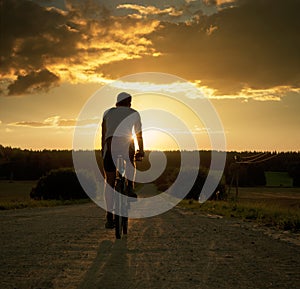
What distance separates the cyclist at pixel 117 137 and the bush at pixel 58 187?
1582 inches

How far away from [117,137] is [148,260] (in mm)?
2902

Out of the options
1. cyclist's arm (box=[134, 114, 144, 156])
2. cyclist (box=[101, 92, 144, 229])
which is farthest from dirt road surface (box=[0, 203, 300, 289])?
cyclist's arm (box=[134, 114, 144, 156])

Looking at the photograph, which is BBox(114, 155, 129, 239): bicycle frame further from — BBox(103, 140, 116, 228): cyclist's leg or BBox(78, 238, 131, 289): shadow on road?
BBox(78, 238, 131, 289): shadow on road

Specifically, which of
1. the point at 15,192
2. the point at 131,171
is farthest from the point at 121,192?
the point at 15,192

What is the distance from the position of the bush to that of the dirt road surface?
39691mm

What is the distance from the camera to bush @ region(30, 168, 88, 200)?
4825cm

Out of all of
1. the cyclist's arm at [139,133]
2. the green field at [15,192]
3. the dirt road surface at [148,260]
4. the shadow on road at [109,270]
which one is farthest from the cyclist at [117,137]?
the green field at [15,192]

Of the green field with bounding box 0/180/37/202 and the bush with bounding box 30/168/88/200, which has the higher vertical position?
the bush with bounding box 30/168/88/200

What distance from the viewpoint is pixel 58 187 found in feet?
160

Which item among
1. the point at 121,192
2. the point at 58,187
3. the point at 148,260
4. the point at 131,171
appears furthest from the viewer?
the point at 58,187

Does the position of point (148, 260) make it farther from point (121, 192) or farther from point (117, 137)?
point (117, 137)

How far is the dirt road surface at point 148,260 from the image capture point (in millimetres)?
4883

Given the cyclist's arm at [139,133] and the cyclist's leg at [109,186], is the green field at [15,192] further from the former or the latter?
the cyclist's arm at [139,133]

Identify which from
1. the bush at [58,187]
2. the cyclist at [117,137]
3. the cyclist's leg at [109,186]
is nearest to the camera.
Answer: the cyclist at [117,137]
